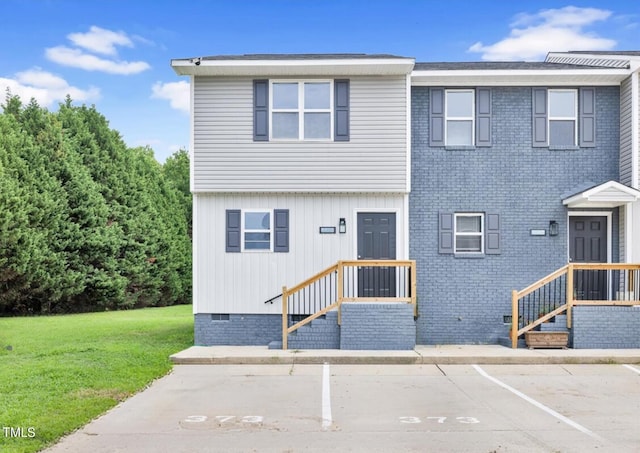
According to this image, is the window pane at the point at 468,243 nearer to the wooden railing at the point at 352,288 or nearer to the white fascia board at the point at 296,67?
the wooden railing at the point at 352,288

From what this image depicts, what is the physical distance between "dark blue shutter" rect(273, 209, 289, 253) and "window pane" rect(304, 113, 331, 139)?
1.74 m

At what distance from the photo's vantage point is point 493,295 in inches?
514

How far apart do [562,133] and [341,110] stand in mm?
4917

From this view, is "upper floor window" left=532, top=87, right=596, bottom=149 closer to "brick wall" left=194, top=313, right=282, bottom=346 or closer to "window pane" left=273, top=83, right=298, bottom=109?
"window pane" left=273, top=83, right=298, bottom=109

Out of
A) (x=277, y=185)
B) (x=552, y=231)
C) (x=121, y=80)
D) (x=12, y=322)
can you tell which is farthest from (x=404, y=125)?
(x=121, y=80)

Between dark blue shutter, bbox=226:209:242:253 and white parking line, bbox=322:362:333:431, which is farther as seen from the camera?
dark blue shutter, bbox=226:209:242:253

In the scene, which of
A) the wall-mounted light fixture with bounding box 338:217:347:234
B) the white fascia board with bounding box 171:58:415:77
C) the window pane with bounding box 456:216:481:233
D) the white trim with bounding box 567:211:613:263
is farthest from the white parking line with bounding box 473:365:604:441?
the white fascia board with bounding box 171:58:415:77

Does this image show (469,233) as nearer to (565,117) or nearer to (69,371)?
(565,117)

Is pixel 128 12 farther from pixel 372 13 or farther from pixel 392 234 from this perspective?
pixel 392 234

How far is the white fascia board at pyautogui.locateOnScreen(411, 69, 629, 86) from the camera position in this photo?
12.8 meters

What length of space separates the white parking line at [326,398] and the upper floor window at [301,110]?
4976mm

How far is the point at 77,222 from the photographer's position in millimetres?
23922

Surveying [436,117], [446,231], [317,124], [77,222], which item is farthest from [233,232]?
[77,222]

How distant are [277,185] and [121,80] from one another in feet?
110
